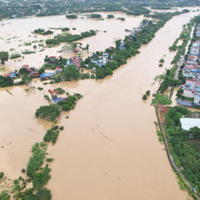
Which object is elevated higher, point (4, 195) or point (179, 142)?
point (179, 142)

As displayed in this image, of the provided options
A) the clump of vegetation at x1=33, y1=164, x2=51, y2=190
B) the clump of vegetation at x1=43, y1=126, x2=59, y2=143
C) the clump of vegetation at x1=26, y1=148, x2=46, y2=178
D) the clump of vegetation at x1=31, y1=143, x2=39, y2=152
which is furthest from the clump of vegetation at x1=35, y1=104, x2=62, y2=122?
the clump of vegetation at x1=33, y1=164, x2=51, y2=190

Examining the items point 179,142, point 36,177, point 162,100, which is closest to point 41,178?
point 36,177

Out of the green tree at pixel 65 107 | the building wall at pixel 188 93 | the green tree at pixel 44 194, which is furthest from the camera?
the building wall at pixel 188 93

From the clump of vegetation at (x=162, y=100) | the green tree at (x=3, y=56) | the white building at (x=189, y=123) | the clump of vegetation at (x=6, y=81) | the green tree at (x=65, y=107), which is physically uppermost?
the green tree at (x=3, y=56)

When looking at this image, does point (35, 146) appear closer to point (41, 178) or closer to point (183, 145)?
point (41, 178)

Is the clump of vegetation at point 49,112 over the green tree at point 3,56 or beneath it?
beneath

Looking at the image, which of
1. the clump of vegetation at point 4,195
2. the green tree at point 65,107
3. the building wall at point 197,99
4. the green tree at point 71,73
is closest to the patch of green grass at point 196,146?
the building wall at point 197,99

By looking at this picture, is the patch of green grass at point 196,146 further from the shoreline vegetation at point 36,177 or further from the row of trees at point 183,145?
the shoreline vegetation at point 36,177

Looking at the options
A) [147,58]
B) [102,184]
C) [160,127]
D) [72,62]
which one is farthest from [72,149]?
[147,58]
